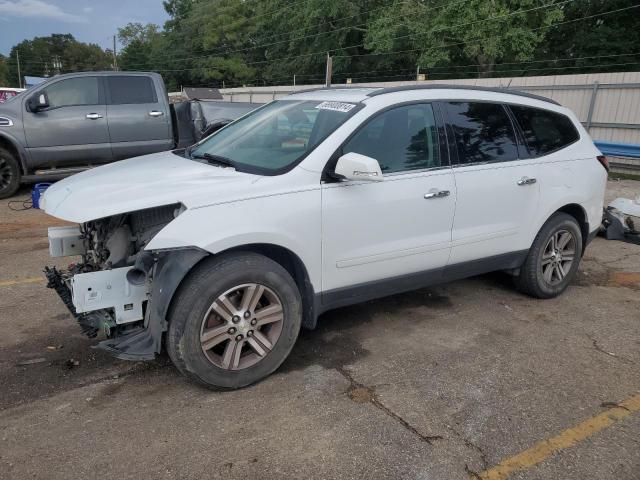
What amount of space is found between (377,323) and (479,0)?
3187 cm

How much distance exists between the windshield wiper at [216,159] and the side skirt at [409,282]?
1094mm

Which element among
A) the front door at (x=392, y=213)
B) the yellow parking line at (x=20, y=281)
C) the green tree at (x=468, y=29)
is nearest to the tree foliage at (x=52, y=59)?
the green tree at (x=468, y=29)

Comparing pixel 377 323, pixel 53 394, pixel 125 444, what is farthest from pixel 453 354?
pixel 53 394

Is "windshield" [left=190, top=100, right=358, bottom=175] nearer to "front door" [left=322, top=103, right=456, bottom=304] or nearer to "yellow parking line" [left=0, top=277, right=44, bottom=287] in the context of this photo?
"front door" [left=322, top=103, right=456, bottom=304]

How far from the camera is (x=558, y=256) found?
16.1 feet

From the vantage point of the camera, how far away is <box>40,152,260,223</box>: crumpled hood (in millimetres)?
3021

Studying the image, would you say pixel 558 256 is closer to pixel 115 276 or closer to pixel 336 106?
pixel 336 106

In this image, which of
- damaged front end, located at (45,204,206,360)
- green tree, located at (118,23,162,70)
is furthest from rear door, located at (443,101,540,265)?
green tree, located at (118,23,162,70)

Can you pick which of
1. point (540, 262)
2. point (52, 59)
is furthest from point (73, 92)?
point (52, 59)

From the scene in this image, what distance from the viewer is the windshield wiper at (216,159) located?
3.70 m

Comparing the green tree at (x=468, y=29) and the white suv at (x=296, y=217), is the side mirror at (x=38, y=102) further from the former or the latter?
the green tree at (x=468, y=29)

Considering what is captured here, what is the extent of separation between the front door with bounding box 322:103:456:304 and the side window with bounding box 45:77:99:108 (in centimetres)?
691

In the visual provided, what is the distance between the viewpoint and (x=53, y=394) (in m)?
3.21

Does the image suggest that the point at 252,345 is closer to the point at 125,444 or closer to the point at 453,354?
the point at 125,444
